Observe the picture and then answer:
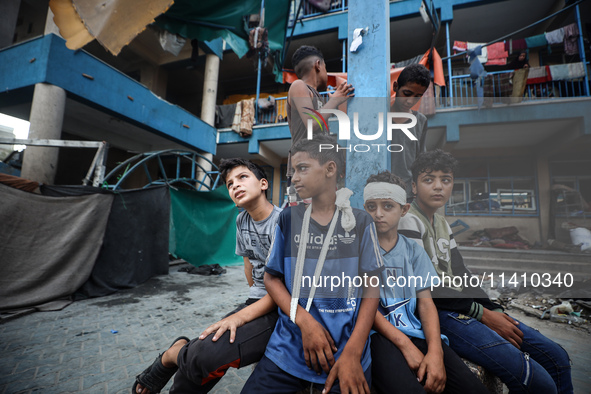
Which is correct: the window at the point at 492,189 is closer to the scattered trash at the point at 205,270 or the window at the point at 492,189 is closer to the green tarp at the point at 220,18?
the green tarp at the point at 220,18

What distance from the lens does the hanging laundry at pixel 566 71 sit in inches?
223

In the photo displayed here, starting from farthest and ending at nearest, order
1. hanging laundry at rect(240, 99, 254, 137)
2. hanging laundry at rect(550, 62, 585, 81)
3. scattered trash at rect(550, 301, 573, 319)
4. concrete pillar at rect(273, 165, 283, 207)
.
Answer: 1. concrete pillar at rect(273, 165, 283, 207)
2. hanging laundry at rect(240, 99, 254, 137)
3. hanging laundry at rect(550, 62, 585, 81)
4. scattered trash at rect(550, 301, 573, 319)

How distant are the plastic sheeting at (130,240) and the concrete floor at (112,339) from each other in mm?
299

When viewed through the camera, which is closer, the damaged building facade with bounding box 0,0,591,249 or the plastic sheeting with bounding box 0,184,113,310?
the damaged building facade with bounding box 0,0,591,249

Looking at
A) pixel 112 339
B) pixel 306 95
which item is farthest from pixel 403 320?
pixel 112 339

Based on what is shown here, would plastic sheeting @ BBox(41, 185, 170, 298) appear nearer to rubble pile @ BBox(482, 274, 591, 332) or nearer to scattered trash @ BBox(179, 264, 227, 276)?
scattered trash @ BBox(179, 264, 227, 276)

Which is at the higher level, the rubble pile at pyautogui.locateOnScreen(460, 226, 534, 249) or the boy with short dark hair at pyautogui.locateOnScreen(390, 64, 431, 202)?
the boy with short dark hair at pyautogui.locateOnScreen(390, 64, 431, 202)

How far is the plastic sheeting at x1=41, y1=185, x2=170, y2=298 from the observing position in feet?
13.9

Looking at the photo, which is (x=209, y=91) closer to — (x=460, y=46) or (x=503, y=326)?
(x=460, y=46)

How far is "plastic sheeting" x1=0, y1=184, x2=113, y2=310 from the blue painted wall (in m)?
2.77

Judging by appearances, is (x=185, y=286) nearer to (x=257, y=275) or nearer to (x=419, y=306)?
(x=257, y=275)

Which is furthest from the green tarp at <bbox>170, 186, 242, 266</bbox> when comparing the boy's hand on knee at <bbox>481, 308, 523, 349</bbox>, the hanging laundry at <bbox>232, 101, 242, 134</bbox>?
the boy's hand on knee at <bbox>481, 308, 523, 349</bbox>

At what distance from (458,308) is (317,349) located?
36.2 inches

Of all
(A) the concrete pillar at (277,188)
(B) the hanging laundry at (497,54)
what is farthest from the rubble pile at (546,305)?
(A) the concrete pillar at (277,188)
